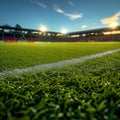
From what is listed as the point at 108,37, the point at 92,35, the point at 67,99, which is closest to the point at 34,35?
the point at 92,35

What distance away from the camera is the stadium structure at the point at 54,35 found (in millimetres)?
71000

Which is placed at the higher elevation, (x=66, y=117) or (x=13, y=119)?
(x=13, y=119)

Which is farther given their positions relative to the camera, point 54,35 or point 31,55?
point 54,35

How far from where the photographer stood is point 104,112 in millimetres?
3055

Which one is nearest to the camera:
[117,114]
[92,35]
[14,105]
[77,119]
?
[77,119]

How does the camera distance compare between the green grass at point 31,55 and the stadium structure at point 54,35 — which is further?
the stadium structure at point 54,35

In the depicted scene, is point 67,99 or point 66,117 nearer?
Result: point 66,117

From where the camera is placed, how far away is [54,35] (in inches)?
3536

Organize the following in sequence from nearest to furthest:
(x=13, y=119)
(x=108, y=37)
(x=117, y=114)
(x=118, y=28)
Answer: (x=13, y=119) < (x=117, y=114) < (x=118, y=28) < (x=108, y=37)

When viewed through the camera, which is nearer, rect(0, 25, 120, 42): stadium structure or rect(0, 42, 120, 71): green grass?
rect(0, 42, 120, 71): green grass

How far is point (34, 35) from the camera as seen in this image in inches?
3206

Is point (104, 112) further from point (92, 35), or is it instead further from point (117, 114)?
point (92, 35)

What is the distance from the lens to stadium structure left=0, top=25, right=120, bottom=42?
71.0 metres

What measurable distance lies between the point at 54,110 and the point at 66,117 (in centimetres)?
34
